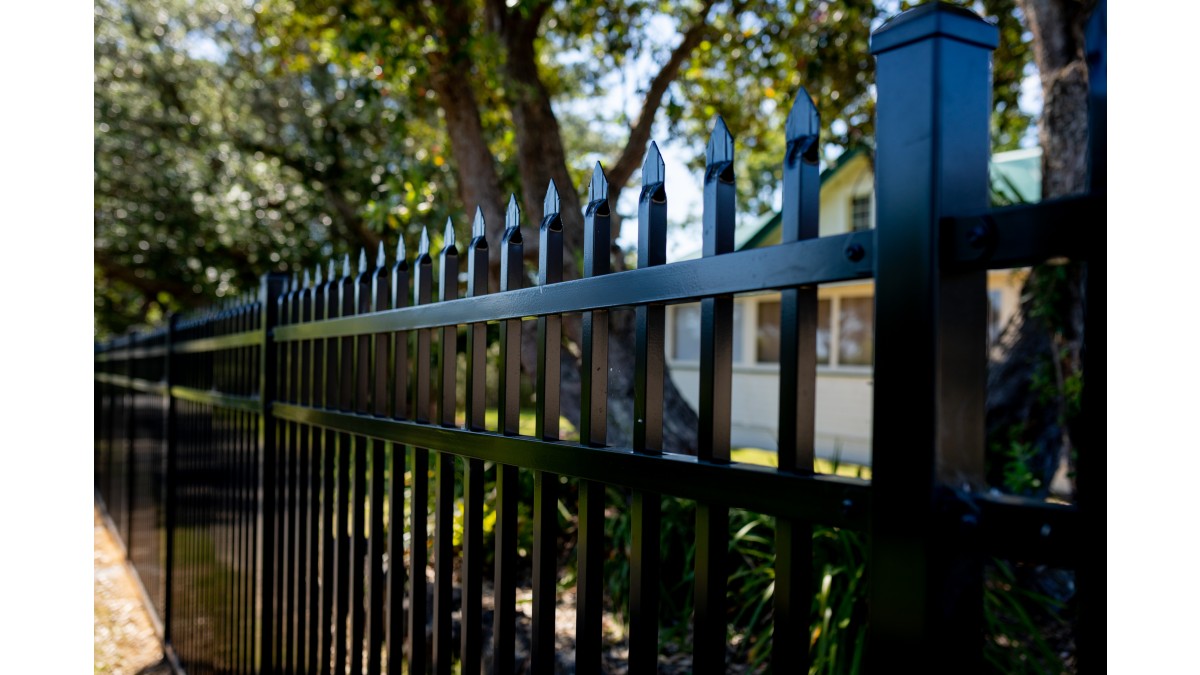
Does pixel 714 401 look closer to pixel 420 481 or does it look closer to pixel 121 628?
pixel 420 481

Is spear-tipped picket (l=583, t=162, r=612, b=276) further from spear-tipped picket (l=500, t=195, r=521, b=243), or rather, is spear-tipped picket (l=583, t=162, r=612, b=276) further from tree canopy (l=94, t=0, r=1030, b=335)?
tree canopy (l=94, t=0, r=1030, b=335)

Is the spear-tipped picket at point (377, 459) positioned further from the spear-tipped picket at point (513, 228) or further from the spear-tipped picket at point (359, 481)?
the spear-tipped picket at point (513, 228)

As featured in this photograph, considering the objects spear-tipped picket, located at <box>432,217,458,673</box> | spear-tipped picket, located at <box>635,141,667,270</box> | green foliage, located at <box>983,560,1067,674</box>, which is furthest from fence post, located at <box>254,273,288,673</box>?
green foliage, located at <box>983,560,1067,674</box>

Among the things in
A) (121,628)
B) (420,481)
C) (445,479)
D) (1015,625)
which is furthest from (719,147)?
(121,628)

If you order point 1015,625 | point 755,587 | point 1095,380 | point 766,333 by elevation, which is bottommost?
point 1015,625

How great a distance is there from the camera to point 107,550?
743 centimetres

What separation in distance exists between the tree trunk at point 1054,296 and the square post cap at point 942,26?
370cm

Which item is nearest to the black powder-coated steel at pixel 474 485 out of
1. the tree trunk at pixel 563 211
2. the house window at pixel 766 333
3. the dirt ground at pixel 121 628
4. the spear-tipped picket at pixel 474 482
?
the spear-tipped picket at pixel 474 482

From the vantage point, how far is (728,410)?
132 cm

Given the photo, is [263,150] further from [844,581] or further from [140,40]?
[844,581]

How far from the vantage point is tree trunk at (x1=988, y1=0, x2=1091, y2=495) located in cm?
455

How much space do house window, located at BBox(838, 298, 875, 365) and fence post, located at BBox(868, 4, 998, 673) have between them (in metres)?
13.7

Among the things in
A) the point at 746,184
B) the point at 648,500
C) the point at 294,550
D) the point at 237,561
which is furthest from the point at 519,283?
the point at 746,184

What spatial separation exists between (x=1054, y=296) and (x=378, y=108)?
702cm
